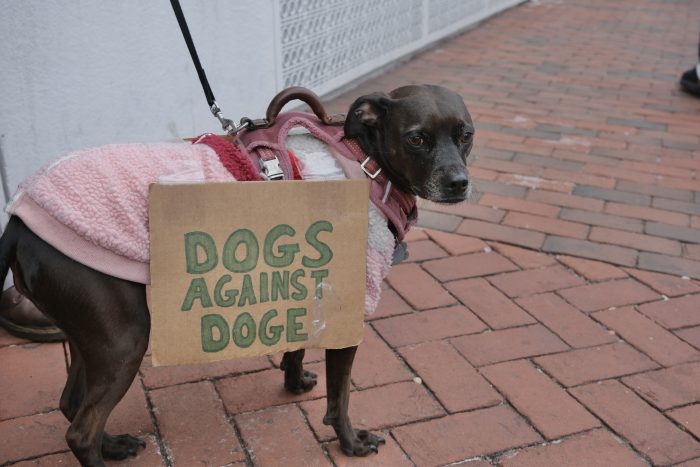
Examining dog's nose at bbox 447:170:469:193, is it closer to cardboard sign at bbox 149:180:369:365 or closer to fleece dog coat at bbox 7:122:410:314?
cardboard sign at bbox 149:180:369:365

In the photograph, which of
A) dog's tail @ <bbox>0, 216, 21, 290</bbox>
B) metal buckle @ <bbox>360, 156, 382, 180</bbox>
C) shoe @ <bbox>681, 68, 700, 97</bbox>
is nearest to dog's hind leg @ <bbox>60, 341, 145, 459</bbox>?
dog's tail @ <bbox>0, 216, 21, 290</bbox>

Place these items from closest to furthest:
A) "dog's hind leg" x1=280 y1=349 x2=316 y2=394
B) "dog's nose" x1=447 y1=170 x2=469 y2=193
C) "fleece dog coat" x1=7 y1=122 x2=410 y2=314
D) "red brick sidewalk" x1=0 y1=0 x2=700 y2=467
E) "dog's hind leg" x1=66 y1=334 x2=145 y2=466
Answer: "fleece dog coat" x1=7 y1=122 x2=410 y2=314, "dog's hind leg" x1=66 y1=334 x2=145 y2=466, "dog's nose" x1=447 y1=170 x2=469 y2=193, "red brick sidewalk" x1=0 y1=0 x2=700 y2=467, "dog's hind leg" x1=280 y1=349 x2=316 y2=394

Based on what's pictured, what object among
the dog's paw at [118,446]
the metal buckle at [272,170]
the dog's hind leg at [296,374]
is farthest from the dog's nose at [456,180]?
the dog's paw at [118,446]

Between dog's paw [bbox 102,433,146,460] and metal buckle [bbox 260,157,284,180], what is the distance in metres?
1.06

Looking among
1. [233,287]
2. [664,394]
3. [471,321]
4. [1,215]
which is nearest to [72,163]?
[233,287]

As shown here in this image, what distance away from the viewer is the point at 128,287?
1932 millimetres

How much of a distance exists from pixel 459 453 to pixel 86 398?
4.10ft

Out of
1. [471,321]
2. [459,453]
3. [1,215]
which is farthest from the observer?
[471,321]

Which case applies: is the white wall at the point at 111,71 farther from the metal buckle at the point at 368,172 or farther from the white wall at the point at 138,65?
the metal buckle at the point at 368,172

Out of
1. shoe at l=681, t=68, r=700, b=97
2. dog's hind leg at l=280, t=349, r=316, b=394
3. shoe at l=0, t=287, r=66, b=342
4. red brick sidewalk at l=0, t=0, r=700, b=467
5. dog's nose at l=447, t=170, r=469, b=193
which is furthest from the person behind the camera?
shoe at l=681, t=68, r=700, b=97

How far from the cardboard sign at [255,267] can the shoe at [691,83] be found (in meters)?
6.00

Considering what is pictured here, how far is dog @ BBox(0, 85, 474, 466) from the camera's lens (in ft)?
6.15

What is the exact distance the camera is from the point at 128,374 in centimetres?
200

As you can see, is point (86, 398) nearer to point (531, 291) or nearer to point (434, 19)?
point (531, 291)
